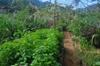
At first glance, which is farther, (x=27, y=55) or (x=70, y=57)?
(x=70, y=57)

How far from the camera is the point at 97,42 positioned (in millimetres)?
10148

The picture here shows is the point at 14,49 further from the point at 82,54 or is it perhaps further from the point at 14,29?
the point at 14,29

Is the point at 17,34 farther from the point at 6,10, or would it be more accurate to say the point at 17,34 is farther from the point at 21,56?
the point at 6,10

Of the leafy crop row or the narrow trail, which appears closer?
the leafy crop row

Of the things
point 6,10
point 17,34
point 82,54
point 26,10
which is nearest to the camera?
point 82,54

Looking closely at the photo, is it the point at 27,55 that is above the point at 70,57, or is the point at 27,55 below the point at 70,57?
above

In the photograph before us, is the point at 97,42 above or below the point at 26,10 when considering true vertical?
below

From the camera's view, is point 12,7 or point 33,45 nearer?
point 33,45

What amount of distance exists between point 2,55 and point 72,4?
9.75 metres

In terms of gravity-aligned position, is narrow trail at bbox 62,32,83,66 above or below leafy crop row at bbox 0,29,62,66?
below

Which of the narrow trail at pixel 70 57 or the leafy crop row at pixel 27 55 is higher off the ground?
the leafy crop row at pixel 27 55

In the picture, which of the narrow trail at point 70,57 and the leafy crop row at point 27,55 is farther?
the narrow trail at point 70,57

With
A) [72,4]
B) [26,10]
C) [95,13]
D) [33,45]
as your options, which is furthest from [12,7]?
[33,45]

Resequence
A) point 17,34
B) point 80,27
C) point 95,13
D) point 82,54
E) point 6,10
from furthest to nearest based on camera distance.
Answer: point 6,10
point 95,13
point 80,27
point 17,34
point 82,54
